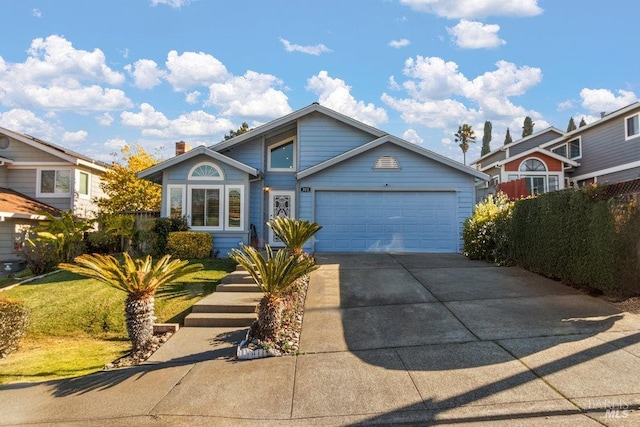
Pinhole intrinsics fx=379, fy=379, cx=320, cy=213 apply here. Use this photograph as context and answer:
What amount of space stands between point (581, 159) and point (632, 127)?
427 cm

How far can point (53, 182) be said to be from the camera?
17125mm

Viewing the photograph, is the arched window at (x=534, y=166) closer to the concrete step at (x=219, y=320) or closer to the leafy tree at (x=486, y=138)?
the concrete step at (x=219, y=320)

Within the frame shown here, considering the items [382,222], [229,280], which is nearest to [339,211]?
[382,222]

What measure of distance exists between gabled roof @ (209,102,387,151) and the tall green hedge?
6996mm

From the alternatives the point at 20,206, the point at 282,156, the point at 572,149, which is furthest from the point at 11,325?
the point at 572,149

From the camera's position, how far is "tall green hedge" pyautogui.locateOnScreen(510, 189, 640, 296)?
689 cm

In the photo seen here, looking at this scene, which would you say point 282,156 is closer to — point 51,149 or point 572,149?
point 51,149

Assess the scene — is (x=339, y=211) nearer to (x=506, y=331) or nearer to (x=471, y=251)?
(x=471, y=251)

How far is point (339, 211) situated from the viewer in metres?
14.1

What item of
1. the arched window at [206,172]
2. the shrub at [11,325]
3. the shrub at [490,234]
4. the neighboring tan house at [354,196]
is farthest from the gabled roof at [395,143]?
the shrub at [11,325]

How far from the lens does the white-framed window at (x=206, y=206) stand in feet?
44.8

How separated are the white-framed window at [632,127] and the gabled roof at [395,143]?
10154 millimetres

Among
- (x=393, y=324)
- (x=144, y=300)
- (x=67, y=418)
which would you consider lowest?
(x=67, y=418)

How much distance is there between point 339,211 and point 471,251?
4.75 metres
